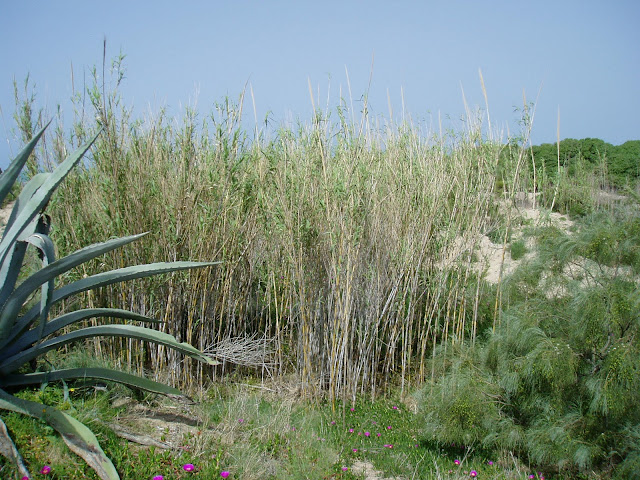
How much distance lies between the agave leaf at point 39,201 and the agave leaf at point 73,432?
2.91 feet

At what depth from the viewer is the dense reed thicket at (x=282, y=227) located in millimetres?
4918

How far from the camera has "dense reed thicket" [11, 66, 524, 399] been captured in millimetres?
4918

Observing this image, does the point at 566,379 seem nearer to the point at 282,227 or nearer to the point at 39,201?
the point at 282,227

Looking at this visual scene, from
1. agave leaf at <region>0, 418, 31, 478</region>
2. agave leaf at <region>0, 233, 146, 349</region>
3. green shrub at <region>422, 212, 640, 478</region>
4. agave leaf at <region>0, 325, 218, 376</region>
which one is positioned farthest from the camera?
green shrub at <region>422, 212, 640, 478</region>

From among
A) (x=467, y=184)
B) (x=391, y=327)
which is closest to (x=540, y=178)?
(x=467, y=184)

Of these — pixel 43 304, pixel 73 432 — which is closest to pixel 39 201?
pixel 43 304

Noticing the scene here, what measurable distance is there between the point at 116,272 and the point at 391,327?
295 cm

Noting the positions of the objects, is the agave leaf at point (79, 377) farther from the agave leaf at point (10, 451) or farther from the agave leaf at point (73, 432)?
the agave leaf at point (10, 451)

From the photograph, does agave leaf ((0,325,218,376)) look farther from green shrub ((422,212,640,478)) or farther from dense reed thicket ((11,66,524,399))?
green shrub ((422,212,640,478))

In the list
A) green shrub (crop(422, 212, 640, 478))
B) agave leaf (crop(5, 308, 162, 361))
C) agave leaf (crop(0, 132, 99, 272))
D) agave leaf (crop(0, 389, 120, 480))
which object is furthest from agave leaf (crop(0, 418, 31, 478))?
green shrub (crop(422, 212, 640, 478))

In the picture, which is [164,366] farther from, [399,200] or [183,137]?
[399,200]

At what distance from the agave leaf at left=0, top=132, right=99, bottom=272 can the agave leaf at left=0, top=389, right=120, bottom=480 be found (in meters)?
0.89

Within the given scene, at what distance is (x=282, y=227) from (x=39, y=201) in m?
2.16

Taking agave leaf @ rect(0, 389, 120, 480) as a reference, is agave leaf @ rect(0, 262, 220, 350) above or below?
above
